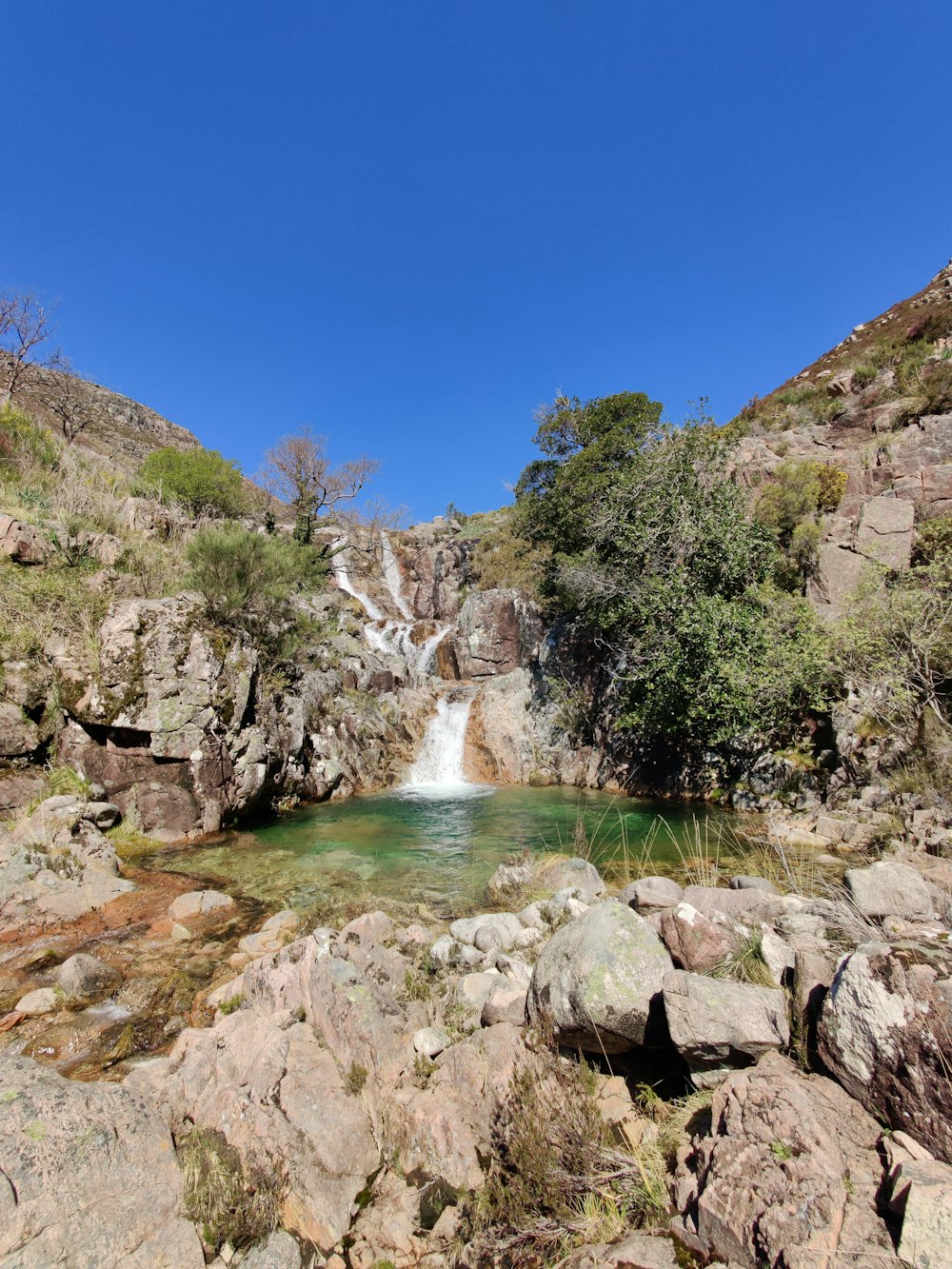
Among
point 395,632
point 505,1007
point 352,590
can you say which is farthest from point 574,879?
point 352,590

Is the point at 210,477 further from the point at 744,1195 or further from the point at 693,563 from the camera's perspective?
the point at 744,1195

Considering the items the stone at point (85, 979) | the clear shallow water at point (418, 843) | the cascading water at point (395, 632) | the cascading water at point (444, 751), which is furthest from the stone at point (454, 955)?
the cascading water at point (395, 632)

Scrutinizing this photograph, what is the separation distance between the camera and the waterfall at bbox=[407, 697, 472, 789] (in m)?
15.8

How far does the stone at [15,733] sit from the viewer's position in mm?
8078

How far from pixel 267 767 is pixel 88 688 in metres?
3.39

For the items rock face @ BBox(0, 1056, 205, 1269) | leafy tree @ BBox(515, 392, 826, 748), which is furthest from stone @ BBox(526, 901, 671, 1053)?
leafy tree @ BBox(515, 392, 826, 748)

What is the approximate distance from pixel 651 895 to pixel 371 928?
94.3 inches

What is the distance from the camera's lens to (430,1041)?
3367 millimetres

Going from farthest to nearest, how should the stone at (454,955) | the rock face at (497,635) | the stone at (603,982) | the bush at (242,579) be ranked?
the rock face at (497,635), the bush at (242,579), the stone at (454,955), the stone at (603,982)

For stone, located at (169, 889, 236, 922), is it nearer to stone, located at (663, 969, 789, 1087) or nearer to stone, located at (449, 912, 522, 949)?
stone, located at (449, 912, 522, 949)

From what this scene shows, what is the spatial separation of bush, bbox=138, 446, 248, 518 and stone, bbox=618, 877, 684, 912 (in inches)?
933

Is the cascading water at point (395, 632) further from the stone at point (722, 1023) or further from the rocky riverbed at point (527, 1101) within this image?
the stone at point (722, 1023)

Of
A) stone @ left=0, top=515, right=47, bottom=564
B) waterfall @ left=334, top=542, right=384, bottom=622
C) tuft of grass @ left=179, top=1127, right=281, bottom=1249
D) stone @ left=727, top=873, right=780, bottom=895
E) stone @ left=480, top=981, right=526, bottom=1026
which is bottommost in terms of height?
tuft of grass @ left=179, top=1127, right=281, bottom=1249

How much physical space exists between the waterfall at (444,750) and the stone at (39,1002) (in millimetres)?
10830
